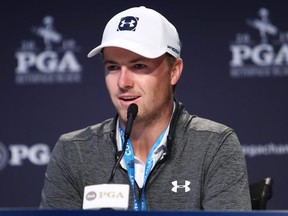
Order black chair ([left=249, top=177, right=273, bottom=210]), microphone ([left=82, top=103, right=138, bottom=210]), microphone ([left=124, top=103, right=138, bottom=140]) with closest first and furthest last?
microphone ([left=82, top=103, right=138, bottom=210]) → microphone ([left=124, top=103, right=138, bottom=140]) → black chair ([left=249, top=177, right=273, bottom=210])

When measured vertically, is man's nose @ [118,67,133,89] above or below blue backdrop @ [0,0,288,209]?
below

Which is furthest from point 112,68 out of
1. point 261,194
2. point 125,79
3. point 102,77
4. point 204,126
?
point 102,77

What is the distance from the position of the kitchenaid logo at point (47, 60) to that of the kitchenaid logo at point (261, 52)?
2.82 feet

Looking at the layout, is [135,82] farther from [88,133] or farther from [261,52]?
[261,52]

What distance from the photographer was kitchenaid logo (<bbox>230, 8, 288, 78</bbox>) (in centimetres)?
A: 354

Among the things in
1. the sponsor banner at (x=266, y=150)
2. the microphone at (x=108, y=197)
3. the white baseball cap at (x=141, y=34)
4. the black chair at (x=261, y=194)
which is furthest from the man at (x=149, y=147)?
the sponsor banner at (x=266, y=150)

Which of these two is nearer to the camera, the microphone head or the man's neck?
the microphone head

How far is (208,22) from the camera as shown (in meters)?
3.71

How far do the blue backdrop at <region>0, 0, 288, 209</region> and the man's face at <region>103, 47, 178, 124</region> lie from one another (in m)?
1.50

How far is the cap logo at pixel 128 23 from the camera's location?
2084mm

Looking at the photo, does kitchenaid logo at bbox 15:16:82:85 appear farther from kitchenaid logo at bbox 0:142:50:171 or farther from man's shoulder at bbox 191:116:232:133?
man's shoulder at bbox 191:116:232:133

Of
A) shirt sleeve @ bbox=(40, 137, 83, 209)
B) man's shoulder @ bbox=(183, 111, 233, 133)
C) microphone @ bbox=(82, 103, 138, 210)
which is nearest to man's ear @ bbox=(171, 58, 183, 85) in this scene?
man's shoulder @ bbox=(183, 111, 233, 133)

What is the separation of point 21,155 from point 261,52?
1.39 metres

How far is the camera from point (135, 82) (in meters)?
2.05
